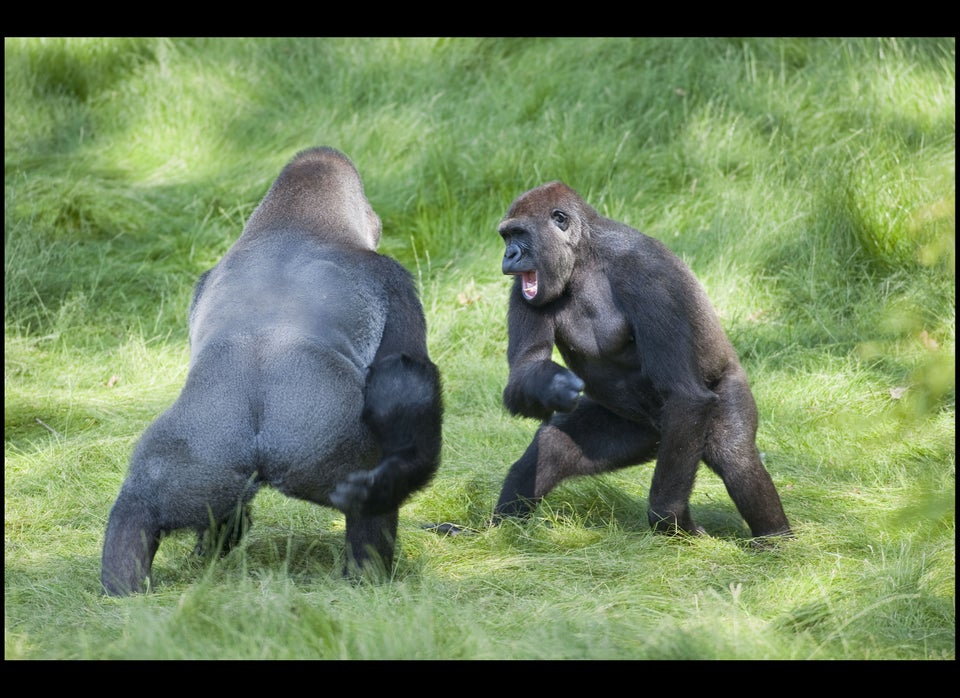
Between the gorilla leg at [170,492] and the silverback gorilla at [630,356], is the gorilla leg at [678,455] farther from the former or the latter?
the gorilla leg at [170,492]

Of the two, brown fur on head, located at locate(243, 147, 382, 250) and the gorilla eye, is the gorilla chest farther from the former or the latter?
brown fur on head, located at locate(243, 147, 382, 250)

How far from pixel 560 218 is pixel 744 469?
1.03 metres

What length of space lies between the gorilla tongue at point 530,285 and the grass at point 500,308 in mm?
767

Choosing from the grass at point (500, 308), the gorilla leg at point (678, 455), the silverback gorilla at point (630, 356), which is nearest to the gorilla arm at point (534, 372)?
the silverback gorilla at point (630, 356)

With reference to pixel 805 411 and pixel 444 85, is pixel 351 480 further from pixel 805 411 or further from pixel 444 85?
pixel 444 85

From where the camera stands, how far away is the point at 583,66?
25.5ft

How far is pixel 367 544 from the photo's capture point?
11.6 ft

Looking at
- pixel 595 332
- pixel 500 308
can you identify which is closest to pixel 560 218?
pixel 595 332

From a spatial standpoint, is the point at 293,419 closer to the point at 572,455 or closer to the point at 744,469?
the point at 572,455

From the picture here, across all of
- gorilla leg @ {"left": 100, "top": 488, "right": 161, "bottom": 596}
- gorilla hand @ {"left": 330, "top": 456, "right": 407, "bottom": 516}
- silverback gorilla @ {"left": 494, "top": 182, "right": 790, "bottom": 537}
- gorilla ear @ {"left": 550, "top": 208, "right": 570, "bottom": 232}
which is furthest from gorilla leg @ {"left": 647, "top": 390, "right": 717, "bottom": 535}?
gorilla leg @ {"left": 100, "top": 488, "right": 161, "bottom": 596}

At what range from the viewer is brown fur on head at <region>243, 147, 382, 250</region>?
3960mm

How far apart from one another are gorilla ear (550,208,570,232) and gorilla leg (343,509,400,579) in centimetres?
113

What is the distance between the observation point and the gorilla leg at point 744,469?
394 cm

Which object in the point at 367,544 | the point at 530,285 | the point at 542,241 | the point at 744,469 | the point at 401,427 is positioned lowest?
the point at 367,544
